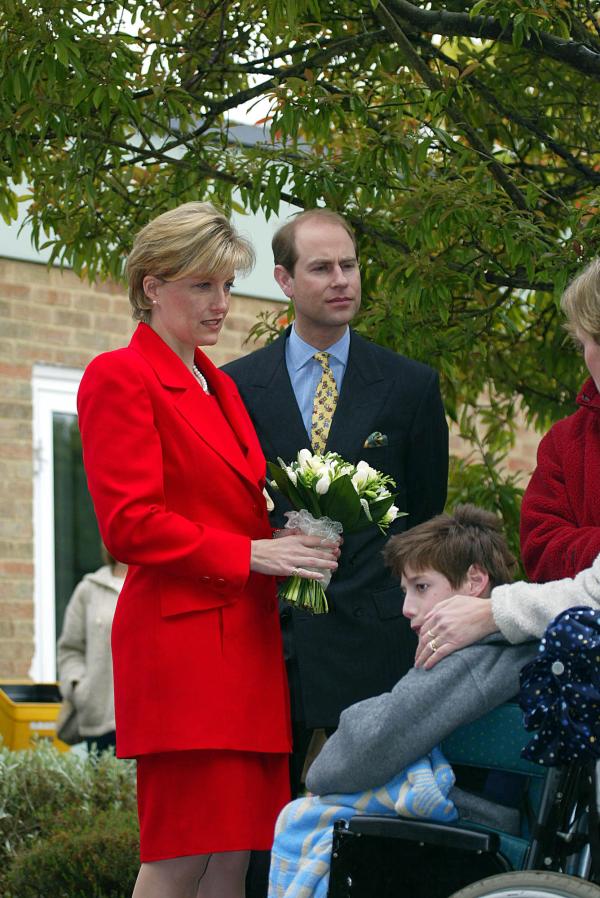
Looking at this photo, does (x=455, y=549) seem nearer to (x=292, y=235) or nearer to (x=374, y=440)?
(x=374, y=440)

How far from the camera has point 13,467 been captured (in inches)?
444

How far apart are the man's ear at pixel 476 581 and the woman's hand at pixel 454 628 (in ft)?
0.92

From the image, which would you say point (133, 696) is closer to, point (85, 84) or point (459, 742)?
point (459, 742)

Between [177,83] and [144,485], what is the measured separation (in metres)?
2.54

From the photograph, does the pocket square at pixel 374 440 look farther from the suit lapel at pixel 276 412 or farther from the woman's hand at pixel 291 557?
the woman's hand at pixel 291 557

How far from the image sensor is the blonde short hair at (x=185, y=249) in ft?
14.0

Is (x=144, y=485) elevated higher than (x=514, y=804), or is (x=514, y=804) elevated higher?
(x=144, y=485)

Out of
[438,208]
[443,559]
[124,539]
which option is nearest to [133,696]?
[124,539]

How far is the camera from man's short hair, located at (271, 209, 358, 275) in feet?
17.0

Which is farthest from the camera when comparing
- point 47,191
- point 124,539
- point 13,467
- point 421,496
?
point 13,467

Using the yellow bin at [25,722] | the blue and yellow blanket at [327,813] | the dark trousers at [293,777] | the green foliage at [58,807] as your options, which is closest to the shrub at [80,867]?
the green foliage at [58,807]

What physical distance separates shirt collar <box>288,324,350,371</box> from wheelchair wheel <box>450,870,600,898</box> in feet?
7.02

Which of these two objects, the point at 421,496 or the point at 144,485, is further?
the point at 421,496

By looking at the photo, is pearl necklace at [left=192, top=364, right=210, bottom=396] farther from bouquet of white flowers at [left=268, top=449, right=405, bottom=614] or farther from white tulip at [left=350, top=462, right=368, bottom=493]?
white tulip at [left=350, top=462, right=368, bottom=493]
